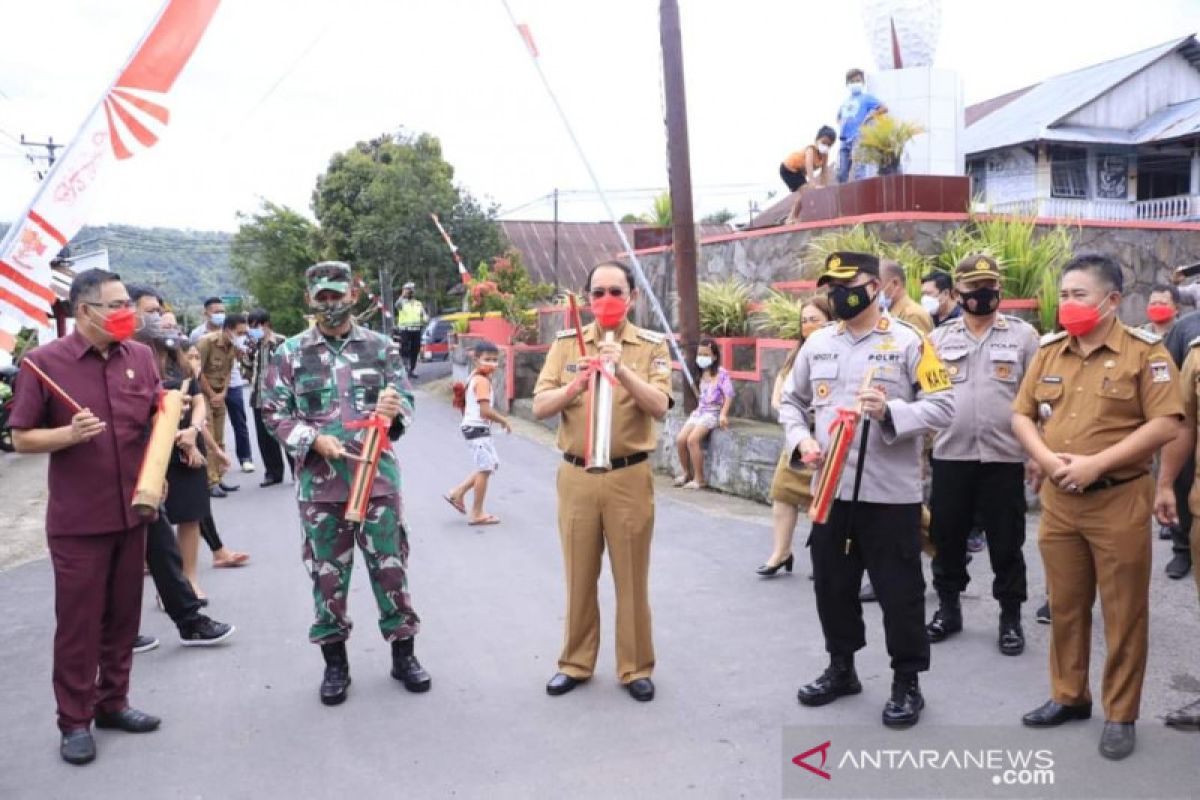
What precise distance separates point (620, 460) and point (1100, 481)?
196 centimetres

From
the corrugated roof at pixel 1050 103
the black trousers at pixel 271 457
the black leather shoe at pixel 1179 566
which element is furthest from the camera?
the corrugated roof at pixel 1050 103

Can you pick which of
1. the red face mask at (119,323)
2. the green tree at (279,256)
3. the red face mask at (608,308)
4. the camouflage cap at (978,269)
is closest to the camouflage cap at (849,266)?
the red face mask at (608,308)

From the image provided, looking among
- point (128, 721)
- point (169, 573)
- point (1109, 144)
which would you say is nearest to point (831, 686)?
point (128, 721)

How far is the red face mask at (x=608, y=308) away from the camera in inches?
164

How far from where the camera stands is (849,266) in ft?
13.1

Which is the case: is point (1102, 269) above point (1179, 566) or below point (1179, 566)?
above

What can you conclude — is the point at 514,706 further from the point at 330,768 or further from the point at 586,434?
the point at 586,434

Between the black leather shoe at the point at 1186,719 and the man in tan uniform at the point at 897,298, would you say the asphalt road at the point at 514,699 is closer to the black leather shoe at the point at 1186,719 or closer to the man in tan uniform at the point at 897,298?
the black leather shoe at the point at 1186,719

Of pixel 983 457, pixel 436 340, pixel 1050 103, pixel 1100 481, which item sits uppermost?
pixel 1050 103

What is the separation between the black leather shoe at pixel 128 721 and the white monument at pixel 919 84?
414 inches

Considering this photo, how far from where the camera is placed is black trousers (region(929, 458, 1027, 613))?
15.5ft

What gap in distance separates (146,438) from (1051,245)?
320 inches

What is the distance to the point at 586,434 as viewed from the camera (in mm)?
4172

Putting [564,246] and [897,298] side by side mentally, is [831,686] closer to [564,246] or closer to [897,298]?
[897,298]
